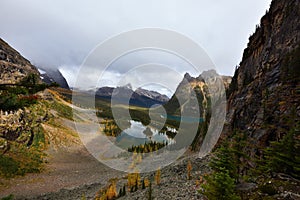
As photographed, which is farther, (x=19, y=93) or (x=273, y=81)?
(x=273, y=81)

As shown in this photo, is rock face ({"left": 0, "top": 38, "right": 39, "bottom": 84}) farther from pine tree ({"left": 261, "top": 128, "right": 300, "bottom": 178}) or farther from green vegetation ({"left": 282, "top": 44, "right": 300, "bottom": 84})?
pine tree ({"left": 261, "top": 128, "right": 300, "bottom": 178})

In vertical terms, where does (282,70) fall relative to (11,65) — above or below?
below

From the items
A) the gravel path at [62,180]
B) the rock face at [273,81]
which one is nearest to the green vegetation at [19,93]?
the rock face at [273,81]

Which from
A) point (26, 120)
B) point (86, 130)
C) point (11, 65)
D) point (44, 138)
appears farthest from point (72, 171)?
point (11, 65)

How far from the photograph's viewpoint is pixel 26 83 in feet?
24.4

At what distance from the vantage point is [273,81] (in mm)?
21328

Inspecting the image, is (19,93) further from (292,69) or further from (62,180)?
(62,180)

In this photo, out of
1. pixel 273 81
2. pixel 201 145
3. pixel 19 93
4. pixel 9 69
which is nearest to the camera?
pixel 19 93

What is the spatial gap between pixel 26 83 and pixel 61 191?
2969cm

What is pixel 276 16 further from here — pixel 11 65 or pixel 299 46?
pixel 11 65

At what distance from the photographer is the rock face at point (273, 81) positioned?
54.1 feet

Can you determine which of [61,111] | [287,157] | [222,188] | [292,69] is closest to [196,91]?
[292,69]

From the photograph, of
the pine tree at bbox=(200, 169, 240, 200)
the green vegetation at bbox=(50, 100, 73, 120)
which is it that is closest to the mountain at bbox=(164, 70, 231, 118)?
the pine tree at bbox=(200, 169, 240, 200)

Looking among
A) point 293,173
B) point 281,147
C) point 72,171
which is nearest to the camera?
point 293,173
